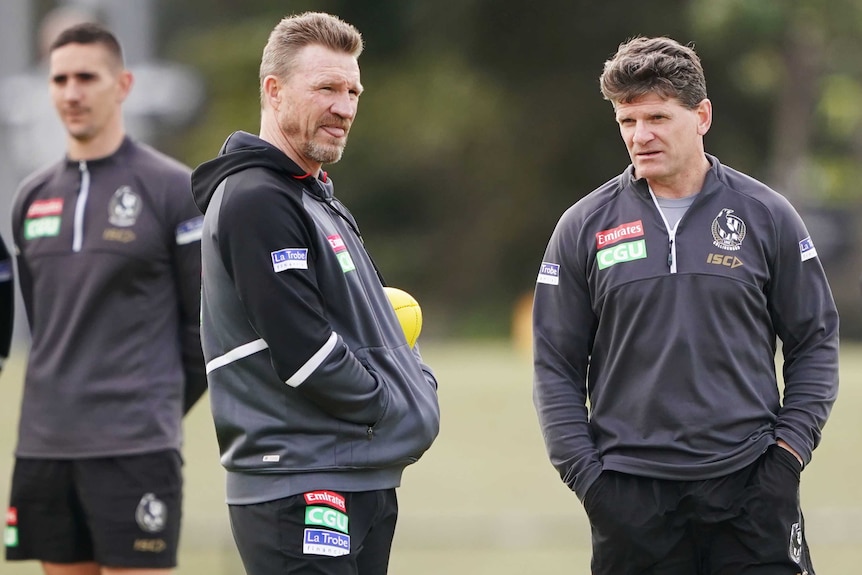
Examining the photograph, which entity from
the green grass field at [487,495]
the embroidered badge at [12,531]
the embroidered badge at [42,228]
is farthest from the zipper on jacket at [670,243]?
the green grass field at [487,495]

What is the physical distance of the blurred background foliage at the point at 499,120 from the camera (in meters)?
29.1

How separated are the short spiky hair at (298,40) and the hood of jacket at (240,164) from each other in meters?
0.21

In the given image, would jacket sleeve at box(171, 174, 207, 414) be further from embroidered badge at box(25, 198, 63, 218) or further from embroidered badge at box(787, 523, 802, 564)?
embroidered badge at box(787, 523, 802, 564)

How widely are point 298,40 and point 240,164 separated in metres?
0.39

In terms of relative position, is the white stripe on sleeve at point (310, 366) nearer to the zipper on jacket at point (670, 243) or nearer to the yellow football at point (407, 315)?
the yellow football at point (407, 315)

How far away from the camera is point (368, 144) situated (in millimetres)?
30422

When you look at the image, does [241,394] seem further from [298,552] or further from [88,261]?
[88,261]

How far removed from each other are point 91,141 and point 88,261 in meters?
0.49

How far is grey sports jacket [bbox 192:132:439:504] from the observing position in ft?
12.0

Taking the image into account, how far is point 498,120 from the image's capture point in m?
30.4

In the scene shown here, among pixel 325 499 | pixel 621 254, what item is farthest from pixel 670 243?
pixel 325 499

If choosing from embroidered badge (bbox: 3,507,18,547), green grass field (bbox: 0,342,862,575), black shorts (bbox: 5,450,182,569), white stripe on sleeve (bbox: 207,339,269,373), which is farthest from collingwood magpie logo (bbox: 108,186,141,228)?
green grass field (bbox: 0,342,862,575)

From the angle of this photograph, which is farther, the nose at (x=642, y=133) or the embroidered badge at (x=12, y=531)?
the embroidered badge at (x=12, y=531)

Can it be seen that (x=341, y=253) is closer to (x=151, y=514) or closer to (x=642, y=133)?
(x=642, y=133)
